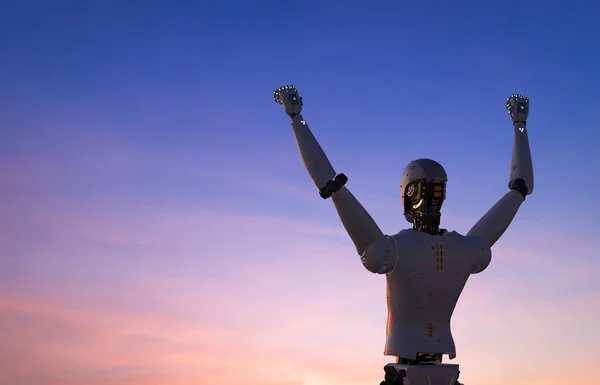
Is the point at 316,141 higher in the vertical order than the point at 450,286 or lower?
higher

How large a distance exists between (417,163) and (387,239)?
1.13 m

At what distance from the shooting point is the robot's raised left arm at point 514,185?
438 inches

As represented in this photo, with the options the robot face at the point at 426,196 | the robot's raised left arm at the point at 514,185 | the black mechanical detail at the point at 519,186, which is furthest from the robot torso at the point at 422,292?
the black mechanical detail at the point at 519,186

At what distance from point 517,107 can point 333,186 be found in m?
3.79

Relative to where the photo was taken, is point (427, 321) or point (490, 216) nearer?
point (427, 321)

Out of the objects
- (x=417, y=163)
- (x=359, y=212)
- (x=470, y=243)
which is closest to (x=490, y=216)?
(x=470, y=243)

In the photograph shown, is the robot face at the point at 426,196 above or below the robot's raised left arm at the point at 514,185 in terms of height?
below

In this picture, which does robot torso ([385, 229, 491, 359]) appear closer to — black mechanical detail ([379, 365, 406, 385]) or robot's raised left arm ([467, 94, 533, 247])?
black mechanical detail ([379, 365, 406, 385])

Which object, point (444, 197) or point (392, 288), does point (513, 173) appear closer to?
point (444, 197)

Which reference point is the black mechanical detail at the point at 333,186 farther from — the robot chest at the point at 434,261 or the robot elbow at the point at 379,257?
the robot chest at the point at 434,261

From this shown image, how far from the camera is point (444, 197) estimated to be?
10547 millimetres

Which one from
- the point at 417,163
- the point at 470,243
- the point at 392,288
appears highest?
the point at 417,163

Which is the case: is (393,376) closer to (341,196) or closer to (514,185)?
(341,196)

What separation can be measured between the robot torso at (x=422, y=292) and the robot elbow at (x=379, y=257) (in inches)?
3.9
